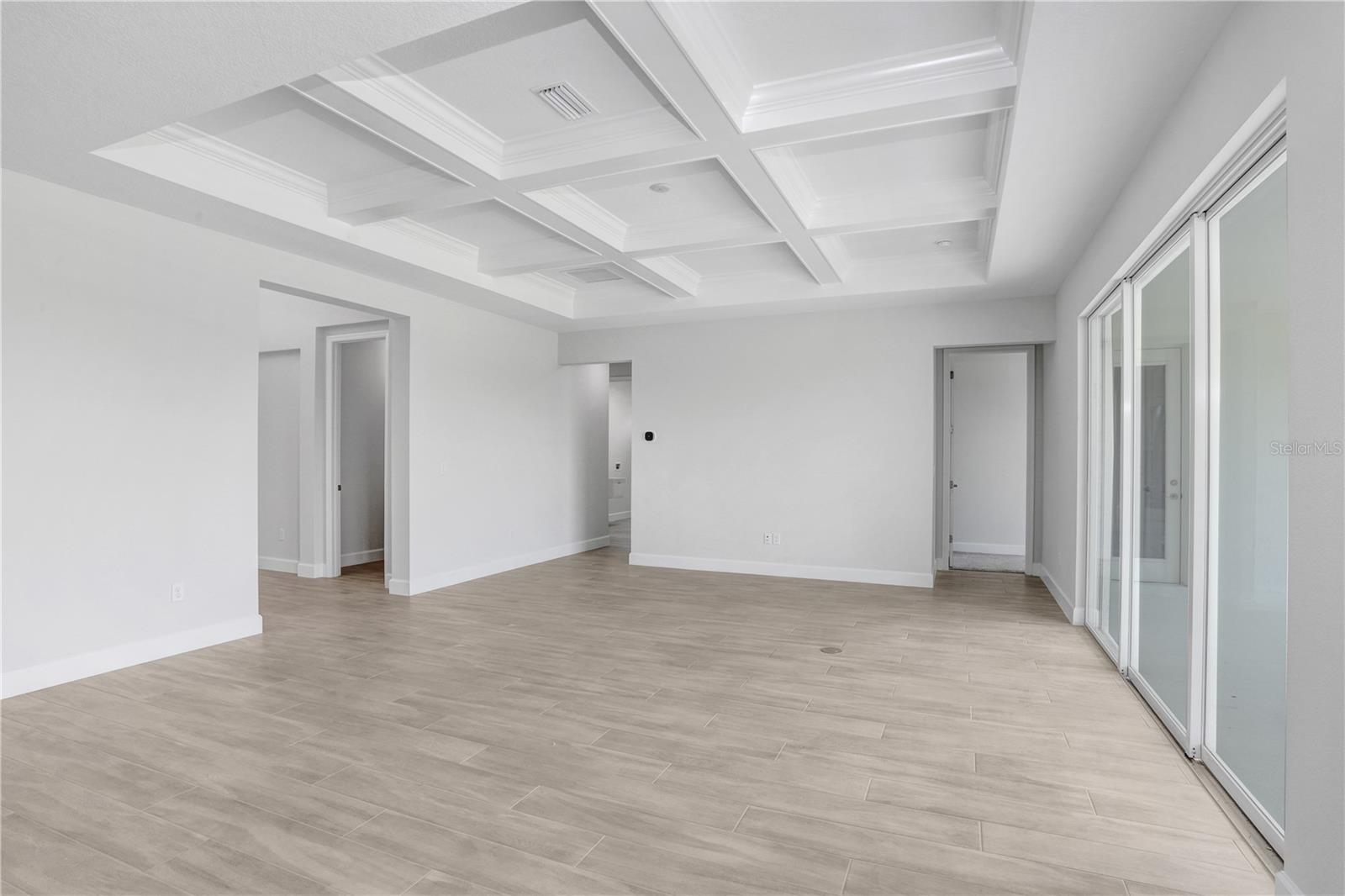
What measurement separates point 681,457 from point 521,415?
1.80 metres

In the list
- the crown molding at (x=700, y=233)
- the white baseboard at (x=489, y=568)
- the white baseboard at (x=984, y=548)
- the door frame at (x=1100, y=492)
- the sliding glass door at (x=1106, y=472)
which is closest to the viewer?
the door frame at (x=1100, y=492)

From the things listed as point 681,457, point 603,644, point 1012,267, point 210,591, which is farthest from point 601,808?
point 681,457

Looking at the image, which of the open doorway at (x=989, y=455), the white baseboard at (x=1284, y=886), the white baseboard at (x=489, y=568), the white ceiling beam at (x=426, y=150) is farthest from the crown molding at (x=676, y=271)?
the white baseboard at (x=1284, y=886)

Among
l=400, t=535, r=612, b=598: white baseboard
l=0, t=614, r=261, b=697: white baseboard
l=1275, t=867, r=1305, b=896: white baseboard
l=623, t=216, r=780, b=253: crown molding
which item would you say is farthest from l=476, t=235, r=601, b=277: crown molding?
l=1275, t=867, r=1305, b=896: white baseboard

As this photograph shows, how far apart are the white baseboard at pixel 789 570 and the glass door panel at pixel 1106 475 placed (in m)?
1.87

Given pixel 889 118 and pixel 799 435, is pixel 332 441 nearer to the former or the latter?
pixel 799 435

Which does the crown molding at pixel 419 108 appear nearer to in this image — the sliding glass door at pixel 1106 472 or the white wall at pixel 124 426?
the white wall at pixel 124 426

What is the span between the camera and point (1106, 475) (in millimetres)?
4539

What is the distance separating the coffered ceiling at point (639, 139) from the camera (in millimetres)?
2818

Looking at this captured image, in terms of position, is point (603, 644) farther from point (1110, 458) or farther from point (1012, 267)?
point (1012, 267)

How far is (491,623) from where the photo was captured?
200 inches

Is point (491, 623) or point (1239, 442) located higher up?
point (1239, 442)

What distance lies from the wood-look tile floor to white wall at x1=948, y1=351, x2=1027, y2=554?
4.28 metres

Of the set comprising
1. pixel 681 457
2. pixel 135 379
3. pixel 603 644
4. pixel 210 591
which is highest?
pixel 135 379
